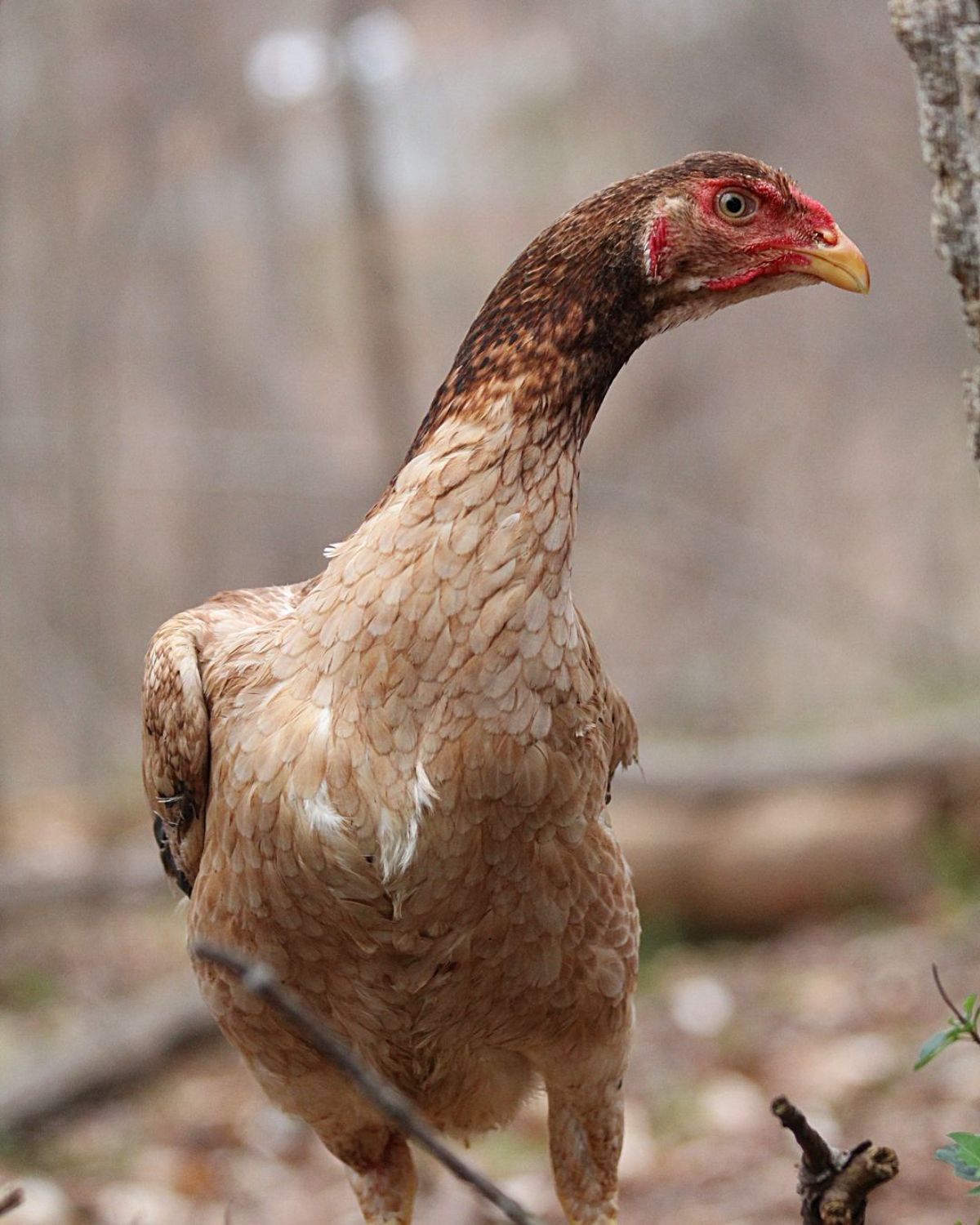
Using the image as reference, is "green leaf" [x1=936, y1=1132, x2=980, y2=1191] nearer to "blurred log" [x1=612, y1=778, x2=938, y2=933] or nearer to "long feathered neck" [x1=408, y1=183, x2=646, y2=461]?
"long feathered neck" [x1=408, y1=183, x2=646, y2=461]

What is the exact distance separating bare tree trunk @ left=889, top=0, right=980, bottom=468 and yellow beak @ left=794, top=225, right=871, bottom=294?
0.15 meters

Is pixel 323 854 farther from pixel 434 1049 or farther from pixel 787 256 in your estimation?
pixel 787 256

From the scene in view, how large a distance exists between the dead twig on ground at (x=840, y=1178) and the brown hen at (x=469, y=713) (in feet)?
2.11

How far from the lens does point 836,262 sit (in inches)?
98.8

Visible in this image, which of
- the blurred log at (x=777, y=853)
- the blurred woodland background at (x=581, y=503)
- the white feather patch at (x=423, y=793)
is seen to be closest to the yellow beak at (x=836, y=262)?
the white feather patch at (x=423, y=793)

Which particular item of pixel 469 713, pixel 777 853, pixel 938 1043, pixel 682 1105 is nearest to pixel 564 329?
pixel 469 713

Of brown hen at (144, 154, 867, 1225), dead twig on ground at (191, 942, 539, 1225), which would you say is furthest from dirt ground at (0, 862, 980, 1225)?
dead twig on ground at (191, 942, 539, 1225)


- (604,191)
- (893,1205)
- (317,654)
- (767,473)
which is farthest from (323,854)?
(767,473)

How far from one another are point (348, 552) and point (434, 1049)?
1.02 meters

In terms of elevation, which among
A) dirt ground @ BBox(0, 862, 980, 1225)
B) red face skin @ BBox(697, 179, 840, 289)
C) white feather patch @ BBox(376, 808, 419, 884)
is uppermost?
red face skin @ BBox(697, 179, 840, 289)

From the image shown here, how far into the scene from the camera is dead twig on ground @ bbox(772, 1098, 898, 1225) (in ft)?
6.70

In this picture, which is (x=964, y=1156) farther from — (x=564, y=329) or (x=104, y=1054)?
(x=104, y=1054)

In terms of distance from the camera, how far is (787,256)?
250cm

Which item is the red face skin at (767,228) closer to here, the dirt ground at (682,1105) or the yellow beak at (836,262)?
the yellow beak at (836,262)
